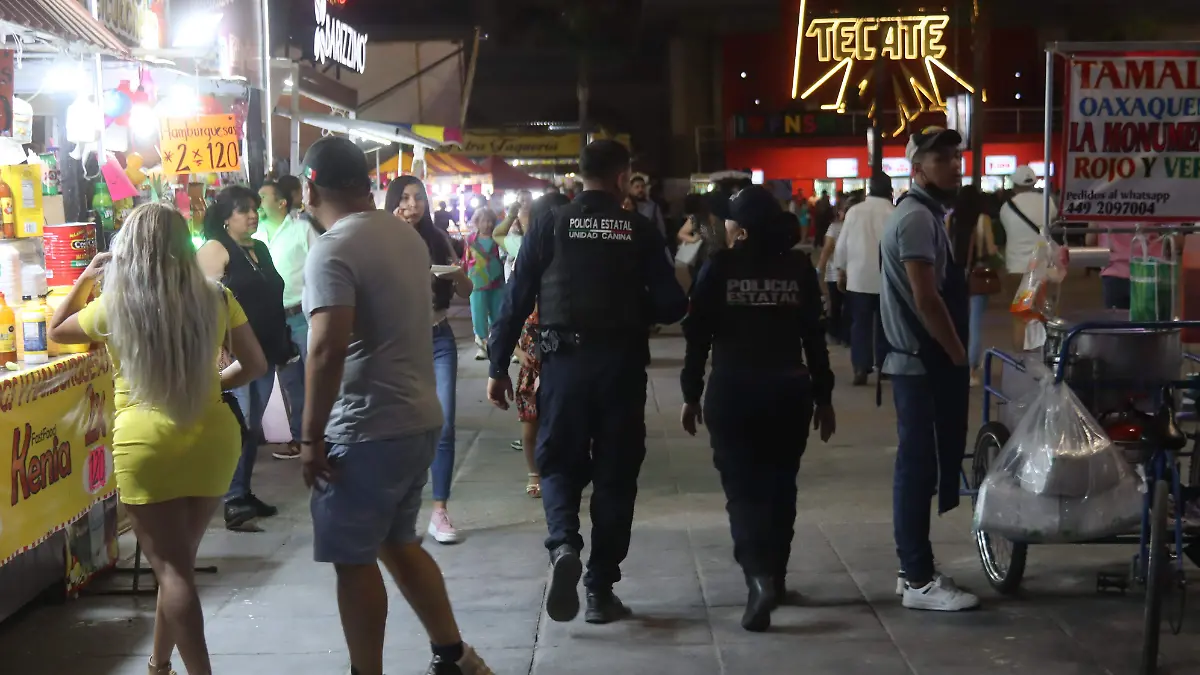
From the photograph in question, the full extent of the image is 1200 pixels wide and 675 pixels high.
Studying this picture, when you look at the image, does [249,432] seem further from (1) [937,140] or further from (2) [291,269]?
(1) [937,140]

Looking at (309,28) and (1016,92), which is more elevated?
(1016,92)

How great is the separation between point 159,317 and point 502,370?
62.4 inches

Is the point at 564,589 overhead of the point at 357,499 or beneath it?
beneath

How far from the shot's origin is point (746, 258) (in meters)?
5.30

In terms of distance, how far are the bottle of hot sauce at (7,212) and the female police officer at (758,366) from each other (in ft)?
10.4

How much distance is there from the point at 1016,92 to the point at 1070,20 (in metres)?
3.20

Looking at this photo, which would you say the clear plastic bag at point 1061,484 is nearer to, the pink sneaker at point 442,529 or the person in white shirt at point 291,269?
the pink sneaker at point 442,529

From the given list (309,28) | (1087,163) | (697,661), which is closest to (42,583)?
(697,661)

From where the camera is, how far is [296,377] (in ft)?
27.1

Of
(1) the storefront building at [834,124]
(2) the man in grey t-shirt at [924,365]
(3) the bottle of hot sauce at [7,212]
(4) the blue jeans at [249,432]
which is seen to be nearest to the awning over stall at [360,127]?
(4) the blue jeans at [249,432]

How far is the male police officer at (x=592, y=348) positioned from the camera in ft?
17.1

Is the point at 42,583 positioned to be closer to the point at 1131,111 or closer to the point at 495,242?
A: the point at 1131,111

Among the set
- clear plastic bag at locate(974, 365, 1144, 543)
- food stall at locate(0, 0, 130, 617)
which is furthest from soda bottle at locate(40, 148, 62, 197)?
clear plastic bag at locate(974, 365, 1144, 543)

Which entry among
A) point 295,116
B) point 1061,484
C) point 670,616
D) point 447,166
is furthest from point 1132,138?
point 447,166
